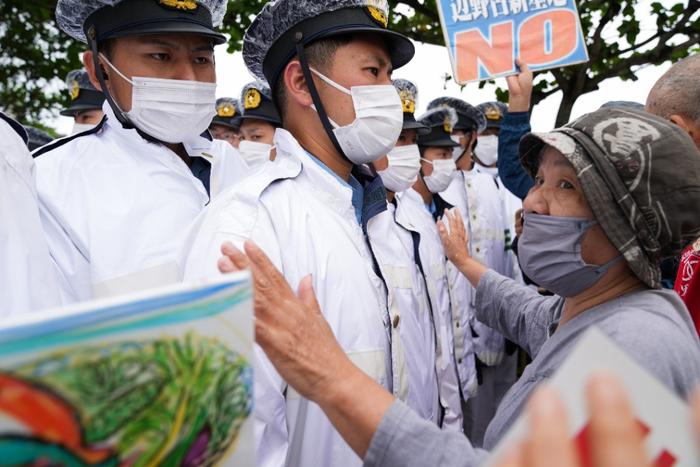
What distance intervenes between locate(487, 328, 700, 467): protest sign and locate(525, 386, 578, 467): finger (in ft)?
0.15

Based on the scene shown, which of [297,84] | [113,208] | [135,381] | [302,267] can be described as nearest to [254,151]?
[297,84]

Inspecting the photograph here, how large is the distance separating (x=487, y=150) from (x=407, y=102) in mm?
3214

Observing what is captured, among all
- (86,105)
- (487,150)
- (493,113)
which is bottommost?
(487,150)

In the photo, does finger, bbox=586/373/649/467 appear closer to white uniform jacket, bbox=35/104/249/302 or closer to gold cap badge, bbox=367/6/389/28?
white uniform jacket, bbox=35/104/249/302

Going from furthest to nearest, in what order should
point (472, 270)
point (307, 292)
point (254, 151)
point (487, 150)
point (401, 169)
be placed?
point (487, 150) → point (254, 151) → point (401, 169) → point (472, 270) → point (307, 292)

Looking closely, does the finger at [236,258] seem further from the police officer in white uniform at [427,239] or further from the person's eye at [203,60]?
the person's eye at [203,60]

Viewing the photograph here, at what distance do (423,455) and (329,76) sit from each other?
1489 mm

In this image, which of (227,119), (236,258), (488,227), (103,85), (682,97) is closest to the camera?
(236,258)

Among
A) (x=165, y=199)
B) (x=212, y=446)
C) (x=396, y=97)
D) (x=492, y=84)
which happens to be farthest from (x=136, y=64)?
(x=492, y=84)

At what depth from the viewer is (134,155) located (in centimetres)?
244

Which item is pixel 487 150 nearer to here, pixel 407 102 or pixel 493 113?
pixel 493 113

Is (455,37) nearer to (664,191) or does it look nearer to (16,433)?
(664,191)

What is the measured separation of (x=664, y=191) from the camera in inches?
62.2

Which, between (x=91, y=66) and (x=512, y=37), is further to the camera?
(x=512, y=37)
